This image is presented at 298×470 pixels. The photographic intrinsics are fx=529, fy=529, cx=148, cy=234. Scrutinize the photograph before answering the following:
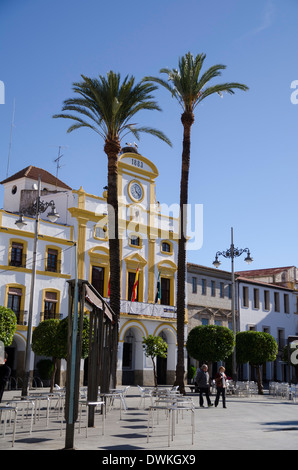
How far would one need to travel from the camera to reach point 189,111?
2817 cm

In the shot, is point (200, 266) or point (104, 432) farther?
point (200, 266)

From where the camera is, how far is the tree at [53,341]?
77.8 ft

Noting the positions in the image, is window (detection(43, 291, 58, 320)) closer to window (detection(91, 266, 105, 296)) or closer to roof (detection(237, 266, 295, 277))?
window (detection(91, 266, 105, 296))

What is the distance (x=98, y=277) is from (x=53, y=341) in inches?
573

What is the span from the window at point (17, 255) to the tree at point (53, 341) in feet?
30.4

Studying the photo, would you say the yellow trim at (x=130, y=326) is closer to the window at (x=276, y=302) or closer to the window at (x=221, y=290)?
the window at (x=221, y=290)

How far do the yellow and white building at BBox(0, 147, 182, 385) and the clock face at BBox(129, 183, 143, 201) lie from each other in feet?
0.27

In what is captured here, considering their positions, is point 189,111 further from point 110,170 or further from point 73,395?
point 73,395

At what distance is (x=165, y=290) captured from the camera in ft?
146

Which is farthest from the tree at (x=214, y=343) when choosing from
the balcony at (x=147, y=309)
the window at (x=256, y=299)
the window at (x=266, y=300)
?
the window at (x=266, y=300)

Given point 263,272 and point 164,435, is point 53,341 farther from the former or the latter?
point 263,272
